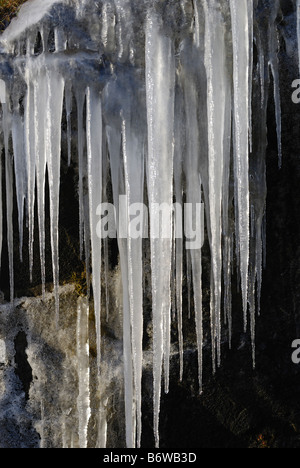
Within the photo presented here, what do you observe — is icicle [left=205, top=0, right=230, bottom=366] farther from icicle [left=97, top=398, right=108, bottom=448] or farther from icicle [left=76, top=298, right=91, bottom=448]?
icicle [left=97, top=398, right=108, bottom=448]

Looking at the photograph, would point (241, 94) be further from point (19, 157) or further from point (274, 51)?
point (19, 157)

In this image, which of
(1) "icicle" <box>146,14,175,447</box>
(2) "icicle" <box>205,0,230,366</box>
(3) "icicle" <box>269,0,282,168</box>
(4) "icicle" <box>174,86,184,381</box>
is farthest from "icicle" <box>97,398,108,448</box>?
(3) "icicle" <box>269,0,282,168</box>

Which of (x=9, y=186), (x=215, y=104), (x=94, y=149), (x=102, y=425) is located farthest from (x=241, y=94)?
(x=102, y=425)

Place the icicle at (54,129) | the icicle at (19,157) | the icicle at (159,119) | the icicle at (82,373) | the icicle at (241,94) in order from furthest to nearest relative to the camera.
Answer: the icicle at (82,373) < the icicle at (19,157) < the icicle at (54,129) < the icicle at (159,119) < the icicle at (241,94)

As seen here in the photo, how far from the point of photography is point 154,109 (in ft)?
7.80

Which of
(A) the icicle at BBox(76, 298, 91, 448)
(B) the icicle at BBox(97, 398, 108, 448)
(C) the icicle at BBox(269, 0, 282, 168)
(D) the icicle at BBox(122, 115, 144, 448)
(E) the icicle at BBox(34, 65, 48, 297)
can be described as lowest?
(B) the icicle at BBox(97, 398, 108, 448)

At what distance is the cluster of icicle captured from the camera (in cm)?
236

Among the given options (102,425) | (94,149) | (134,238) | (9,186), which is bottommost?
(102,425)

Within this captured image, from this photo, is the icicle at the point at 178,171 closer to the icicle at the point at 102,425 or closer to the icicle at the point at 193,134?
the icicle at the point at 193,134

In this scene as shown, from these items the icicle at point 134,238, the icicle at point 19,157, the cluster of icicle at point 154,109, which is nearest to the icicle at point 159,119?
the cluster of icicle at point 154,109

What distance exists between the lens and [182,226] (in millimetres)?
2832

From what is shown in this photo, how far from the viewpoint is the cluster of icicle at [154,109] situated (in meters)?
2.36

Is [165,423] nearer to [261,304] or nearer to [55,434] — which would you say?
[55,434]

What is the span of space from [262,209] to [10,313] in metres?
1.58
